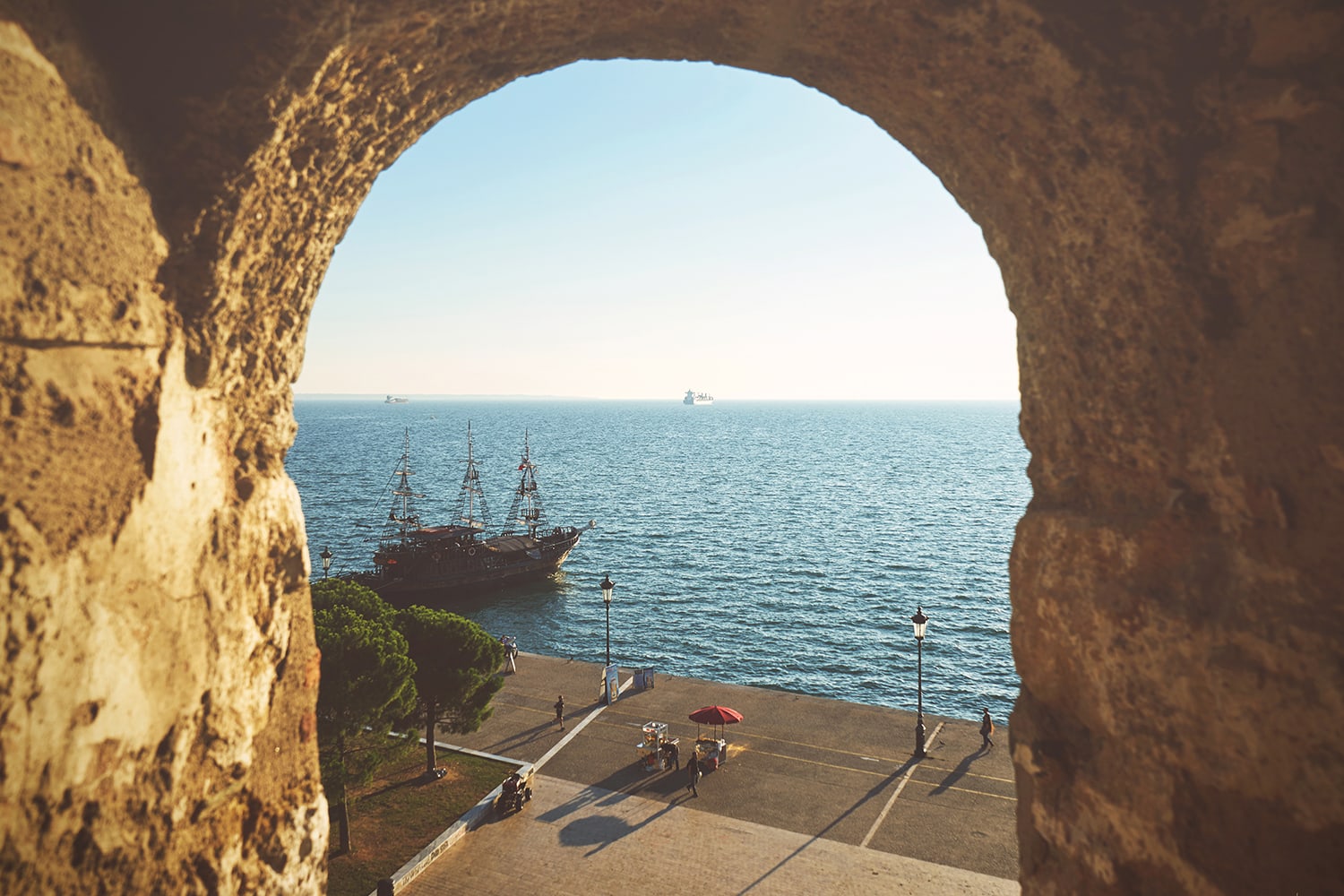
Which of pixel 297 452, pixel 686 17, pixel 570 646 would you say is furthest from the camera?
pixel 297 452

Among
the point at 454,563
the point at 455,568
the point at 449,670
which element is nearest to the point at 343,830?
the point at 449,670

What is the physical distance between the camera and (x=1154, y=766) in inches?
153

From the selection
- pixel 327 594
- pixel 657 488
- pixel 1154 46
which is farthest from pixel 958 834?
pixel 657 488

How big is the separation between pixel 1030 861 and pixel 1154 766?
1110 mm

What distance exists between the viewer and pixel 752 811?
1859cm

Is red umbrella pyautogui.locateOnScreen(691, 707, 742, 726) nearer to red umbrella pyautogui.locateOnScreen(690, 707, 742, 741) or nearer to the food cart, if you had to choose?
red umbrella pyautogui.locateOnScreen(690, 707, 742, 741)

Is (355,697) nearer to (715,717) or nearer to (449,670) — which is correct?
(449,670)

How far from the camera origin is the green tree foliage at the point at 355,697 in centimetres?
1524

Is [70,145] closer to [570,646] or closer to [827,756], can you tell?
[827,756]

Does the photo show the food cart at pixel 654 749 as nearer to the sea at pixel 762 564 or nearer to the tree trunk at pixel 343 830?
the sea at pixel 762 564

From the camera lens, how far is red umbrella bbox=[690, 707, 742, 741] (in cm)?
2127

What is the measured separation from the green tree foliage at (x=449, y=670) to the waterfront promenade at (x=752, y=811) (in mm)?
2466

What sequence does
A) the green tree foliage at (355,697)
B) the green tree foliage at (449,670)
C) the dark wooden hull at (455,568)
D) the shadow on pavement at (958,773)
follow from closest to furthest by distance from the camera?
the green tree foliage at (355,697) → the green tree foliage at (449,670) → the shadow on pavement at (958,773) → the dark wooden hull at (455,568)

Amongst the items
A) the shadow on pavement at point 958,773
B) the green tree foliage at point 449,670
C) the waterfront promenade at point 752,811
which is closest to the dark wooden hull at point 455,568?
the waterfront promenade at point 752,811
